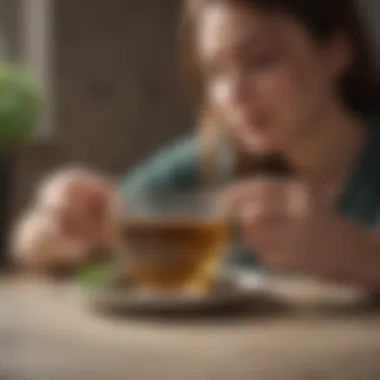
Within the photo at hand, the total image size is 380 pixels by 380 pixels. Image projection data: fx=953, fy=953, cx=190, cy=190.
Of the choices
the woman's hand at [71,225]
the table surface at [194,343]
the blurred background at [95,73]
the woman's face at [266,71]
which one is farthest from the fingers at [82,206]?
the blurred background at [95,73]

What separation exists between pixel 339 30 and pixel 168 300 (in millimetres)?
588

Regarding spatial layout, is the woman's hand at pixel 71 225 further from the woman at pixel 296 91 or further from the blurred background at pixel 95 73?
the blurred background at pixel 95 73

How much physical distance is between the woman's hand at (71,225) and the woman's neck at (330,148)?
35cm

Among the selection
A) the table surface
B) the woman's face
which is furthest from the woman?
the table surface

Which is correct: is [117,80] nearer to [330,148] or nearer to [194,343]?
[330,148]

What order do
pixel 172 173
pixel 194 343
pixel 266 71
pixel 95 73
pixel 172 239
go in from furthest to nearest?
pixel 95 73 < pixel 172 173 < pixel 266 71 < pixel 172 239 < pixel 194 343

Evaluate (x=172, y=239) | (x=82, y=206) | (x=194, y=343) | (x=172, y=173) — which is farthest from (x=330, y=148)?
(x=194, y=343)

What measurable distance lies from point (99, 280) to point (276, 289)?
0.15 meters

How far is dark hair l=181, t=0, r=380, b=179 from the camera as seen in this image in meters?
1.11

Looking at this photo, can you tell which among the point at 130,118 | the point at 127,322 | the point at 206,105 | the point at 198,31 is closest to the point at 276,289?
the point at 127,322

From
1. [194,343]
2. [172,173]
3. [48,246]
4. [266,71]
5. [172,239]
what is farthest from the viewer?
[172,173]

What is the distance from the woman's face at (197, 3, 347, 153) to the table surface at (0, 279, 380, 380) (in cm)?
39

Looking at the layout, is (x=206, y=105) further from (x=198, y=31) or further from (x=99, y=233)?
(x=99, y=233)

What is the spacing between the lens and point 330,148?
3.84 ft
